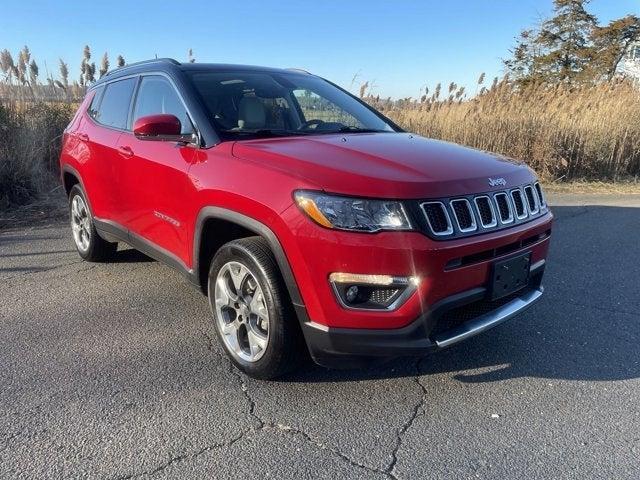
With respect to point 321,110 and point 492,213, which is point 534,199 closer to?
point 492,213

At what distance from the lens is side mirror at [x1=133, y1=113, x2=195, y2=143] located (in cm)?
324

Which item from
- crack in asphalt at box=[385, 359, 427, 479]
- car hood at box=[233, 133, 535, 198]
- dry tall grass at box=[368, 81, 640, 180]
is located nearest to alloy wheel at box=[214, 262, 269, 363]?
car hood at box=[233, 133, 535, 198]

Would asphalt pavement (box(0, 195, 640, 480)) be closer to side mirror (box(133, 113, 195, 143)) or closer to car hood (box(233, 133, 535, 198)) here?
car hood (box(233, 133, 535, 198))

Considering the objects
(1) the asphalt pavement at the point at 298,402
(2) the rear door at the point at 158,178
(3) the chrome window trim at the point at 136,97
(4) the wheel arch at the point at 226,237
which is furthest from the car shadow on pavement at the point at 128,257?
(4) the wheel arch at the point at 226,237

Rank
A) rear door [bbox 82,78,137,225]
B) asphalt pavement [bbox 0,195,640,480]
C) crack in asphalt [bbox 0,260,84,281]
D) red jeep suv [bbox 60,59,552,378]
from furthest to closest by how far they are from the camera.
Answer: crack in asphalt [bbox 0,260,84,281], rear door [bbox 82,78,137,225], red jeep suv [bbox 60,59,552,378], asphalt pavement [bbox 0,195,640,480]

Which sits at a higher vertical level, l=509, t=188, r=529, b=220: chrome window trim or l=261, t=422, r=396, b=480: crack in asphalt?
l=509, t=188, r=529, b=220: chrome window trim

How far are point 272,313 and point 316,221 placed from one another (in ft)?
1.86

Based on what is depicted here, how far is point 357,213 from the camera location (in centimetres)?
250

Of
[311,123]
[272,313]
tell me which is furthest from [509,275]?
[311,123]

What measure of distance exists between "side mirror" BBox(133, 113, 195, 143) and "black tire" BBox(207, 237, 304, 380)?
839 millimetres

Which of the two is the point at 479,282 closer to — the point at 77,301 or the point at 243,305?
the point at 243,305

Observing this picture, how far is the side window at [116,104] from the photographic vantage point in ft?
14.3

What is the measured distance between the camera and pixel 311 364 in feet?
10.5

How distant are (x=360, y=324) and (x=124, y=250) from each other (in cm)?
381
